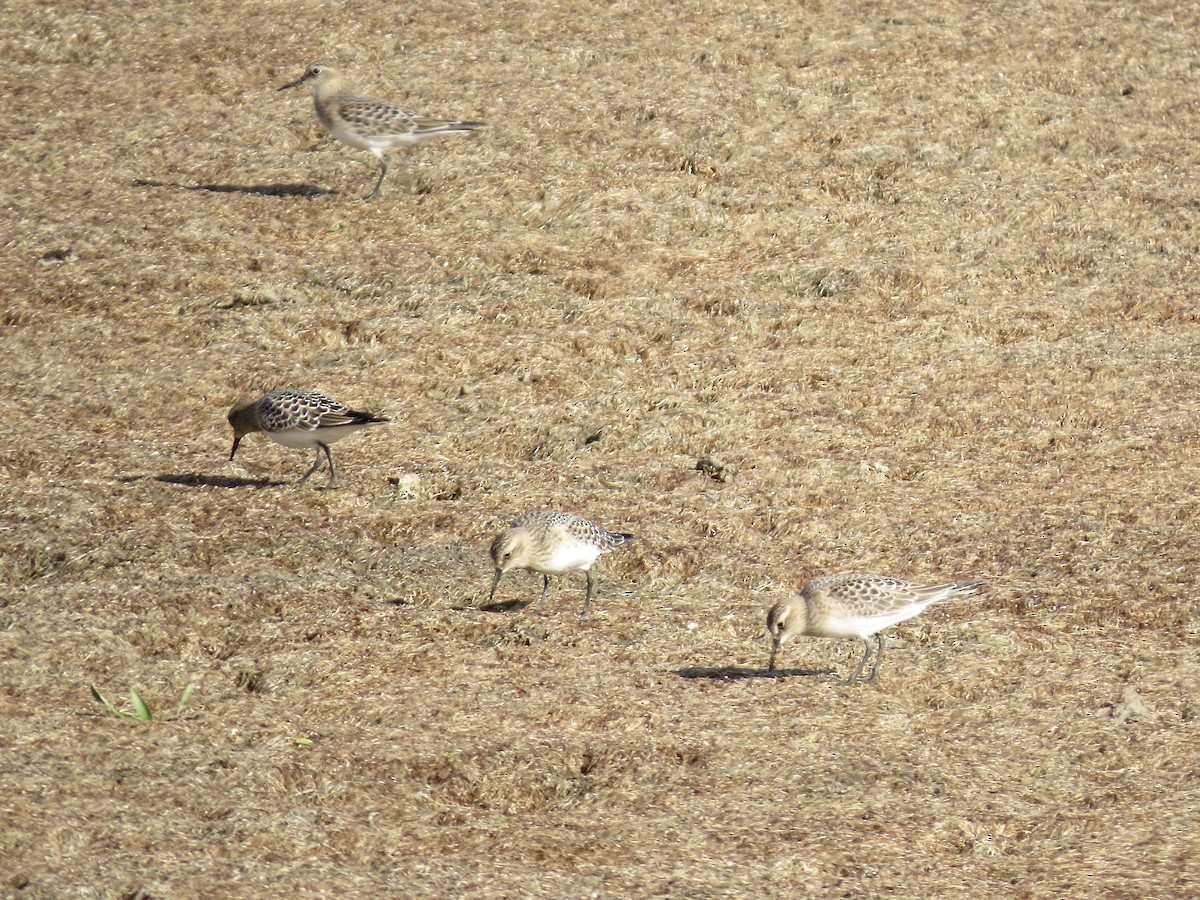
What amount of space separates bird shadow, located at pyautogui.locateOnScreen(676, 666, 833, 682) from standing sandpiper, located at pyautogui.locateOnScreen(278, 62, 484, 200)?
29.1 feet

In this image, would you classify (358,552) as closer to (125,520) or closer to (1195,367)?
(125,520)

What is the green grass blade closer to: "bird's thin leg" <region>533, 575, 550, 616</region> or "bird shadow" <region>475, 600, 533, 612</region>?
"bird shadow" <region>475, 600, 533, 612</region>

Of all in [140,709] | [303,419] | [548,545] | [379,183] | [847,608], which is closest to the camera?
[140,709]

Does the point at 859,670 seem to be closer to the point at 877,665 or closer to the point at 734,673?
the point at 877,665

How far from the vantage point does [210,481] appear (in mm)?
11828

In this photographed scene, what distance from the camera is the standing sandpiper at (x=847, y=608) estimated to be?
357 inches

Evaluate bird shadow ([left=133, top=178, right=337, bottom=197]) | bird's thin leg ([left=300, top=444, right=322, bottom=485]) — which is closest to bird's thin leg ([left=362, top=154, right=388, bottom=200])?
bird shadow ([left=133, top=178, right=337, bottom=197])

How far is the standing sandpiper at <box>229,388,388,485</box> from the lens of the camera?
38.0 feet

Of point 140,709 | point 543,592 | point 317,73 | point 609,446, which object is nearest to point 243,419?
point 609,446

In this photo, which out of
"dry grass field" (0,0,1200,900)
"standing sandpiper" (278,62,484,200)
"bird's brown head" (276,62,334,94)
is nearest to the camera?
"dry grass field" (0,0,1200,900)

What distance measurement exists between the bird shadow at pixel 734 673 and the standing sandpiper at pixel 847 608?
0.43ft

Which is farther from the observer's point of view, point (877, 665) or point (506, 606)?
point (506, 606)

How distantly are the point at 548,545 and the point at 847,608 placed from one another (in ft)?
6.57

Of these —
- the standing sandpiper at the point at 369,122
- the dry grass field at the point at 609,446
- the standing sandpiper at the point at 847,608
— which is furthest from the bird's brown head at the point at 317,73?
the standing sandpiper at the point at 847,608
